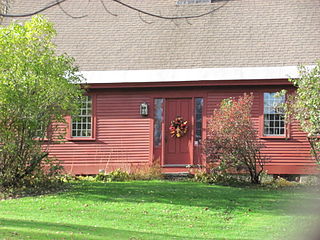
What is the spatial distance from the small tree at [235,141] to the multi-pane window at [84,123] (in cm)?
437

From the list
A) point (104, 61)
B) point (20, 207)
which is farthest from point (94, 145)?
point (20, 207)

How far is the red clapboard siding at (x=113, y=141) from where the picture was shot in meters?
16.8

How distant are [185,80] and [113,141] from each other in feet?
9.91

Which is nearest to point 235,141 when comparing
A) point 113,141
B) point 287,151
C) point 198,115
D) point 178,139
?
point 287,151

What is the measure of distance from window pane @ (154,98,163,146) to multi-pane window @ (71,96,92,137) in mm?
2110

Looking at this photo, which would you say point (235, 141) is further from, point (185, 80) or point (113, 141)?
point (113, 141)

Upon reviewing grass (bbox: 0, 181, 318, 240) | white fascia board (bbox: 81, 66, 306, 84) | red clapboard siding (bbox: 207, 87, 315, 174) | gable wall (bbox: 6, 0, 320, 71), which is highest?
gable wall (bbox: 6, 0, 320, 71)

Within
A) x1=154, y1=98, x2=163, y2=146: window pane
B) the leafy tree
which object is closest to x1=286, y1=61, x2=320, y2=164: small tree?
x1=154, y1=98, x2=163, y2=146: window pane

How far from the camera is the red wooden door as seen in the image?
53.9 ft

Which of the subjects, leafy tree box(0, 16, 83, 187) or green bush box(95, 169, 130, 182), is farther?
green bush box(95, 169, 130, 182)

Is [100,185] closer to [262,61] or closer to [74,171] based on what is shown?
[74,171]

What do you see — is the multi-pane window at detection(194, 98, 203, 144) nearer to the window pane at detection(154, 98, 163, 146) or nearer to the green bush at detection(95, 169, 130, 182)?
the window pane at detection(154, 98, 163, 146)

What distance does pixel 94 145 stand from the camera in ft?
56.0

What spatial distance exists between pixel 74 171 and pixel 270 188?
644 cm
